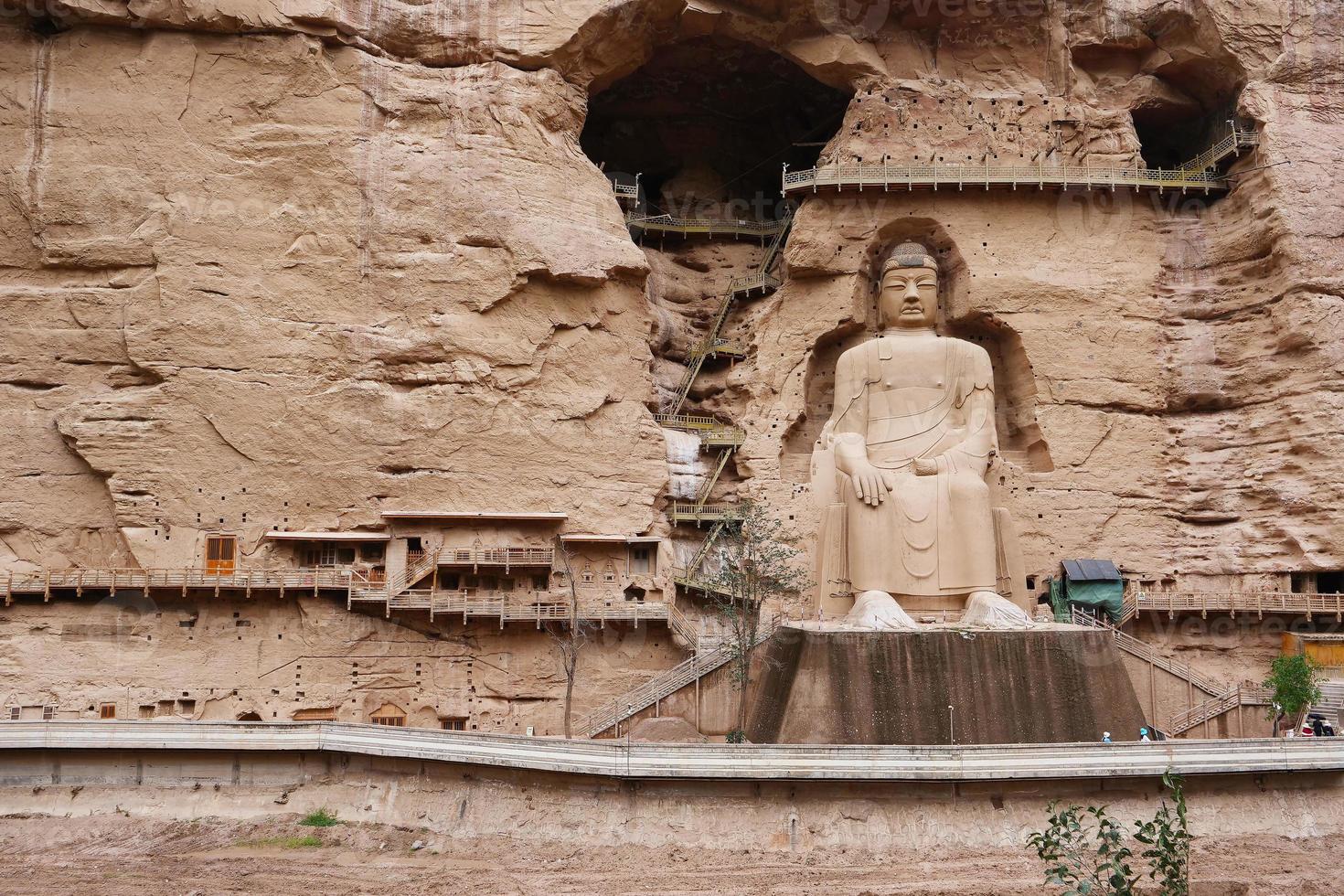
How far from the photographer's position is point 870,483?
701 inches

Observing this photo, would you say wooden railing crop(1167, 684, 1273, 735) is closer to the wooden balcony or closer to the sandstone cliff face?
the sandstone cliff face

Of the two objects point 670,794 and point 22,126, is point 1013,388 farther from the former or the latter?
point 22,126

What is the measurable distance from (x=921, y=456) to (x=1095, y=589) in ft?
19.4

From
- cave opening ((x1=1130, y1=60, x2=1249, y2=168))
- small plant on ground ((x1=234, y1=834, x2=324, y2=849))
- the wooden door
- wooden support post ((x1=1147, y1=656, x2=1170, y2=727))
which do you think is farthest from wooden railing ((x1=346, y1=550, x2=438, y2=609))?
cave opening ((x1=1130, y1=60, x2=1249, y2=168))

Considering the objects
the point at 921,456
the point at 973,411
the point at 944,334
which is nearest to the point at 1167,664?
the point at 973,411

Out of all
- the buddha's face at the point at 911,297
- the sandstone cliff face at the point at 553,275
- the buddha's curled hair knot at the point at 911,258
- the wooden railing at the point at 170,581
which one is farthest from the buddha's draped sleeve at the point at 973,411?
the wooden railing at the point at 170,581

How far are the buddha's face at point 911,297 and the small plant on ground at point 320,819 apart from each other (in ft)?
40.7

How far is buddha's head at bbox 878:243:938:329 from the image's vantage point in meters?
20.1

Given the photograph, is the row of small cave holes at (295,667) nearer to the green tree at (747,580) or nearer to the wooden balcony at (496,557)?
the wooden balcony at (496,557)

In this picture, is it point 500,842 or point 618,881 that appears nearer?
point 618,881

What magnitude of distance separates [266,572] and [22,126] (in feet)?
33.7

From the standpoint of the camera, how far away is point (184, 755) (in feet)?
50.8

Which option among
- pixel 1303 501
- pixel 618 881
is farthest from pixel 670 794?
pixel 1303 501

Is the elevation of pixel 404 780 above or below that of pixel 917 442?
below
